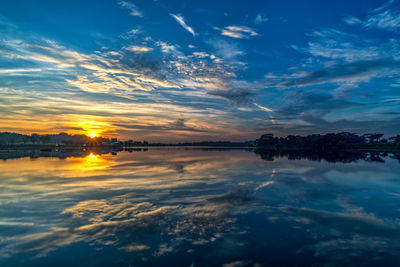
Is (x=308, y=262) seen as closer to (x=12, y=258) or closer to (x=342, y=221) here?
(x=342, y=221)

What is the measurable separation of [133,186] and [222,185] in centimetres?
768

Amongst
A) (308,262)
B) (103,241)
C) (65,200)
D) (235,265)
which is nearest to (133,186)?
(65,200)

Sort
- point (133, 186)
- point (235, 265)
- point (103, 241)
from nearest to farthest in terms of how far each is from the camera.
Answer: point (235, 265), point (103, 241), point (133, 186)

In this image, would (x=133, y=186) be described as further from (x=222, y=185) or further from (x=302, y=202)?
(x=302, y=202)

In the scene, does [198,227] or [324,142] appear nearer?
[198,227]

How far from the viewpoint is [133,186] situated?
61.7 ft

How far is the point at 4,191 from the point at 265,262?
20.0 m

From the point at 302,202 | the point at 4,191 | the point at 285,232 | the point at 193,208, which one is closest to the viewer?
the point at 285,232

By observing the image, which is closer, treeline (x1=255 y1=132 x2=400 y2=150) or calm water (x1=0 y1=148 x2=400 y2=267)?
calm water (x1=0 y1=148 x2=400 y2=267)

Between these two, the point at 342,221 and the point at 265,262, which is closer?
the point at 265,262

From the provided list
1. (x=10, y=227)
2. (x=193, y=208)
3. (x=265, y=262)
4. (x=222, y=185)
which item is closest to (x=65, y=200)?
(x=10, y=227)

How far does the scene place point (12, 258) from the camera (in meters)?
7.32

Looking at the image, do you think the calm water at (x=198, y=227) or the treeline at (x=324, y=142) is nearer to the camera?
the calm water at (x=198, y=227)

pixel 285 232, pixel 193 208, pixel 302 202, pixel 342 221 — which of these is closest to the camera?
pixel 285 232
